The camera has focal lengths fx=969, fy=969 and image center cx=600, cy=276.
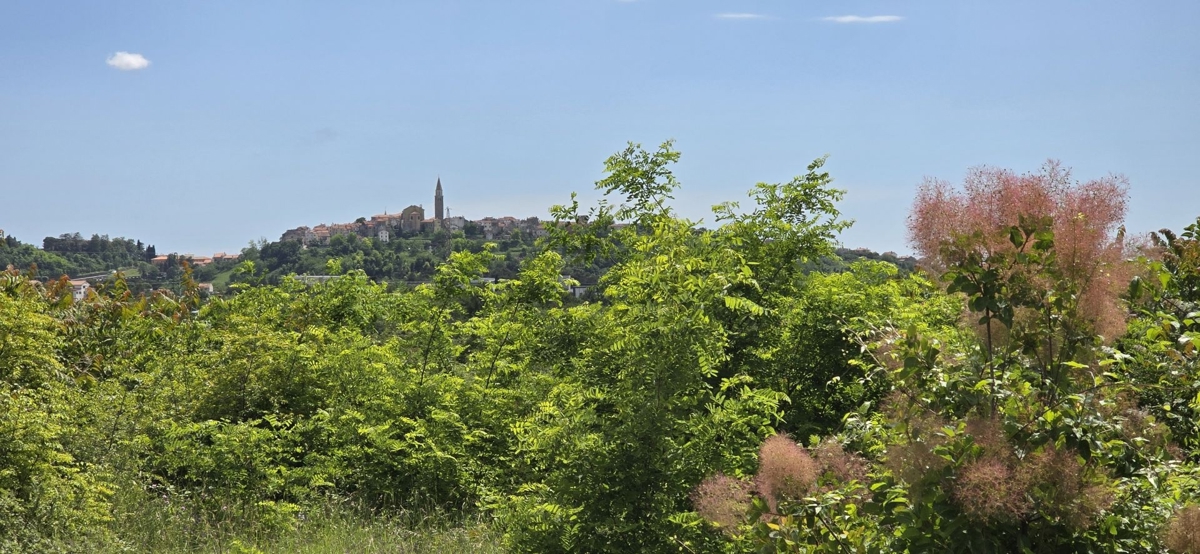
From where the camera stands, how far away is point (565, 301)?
33.8 ft

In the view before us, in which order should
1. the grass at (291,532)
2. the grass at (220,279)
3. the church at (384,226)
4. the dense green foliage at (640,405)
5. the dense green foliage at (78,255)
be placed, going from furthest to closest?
the church at (384,226), the grass at (220,279), the dense green foliage at (78,255), the grass at (291,532), the dense green foliage at (640,405)

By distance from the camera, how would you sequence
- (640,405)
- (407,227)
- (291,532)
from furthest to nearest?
(407,227)
(291,532)
(640,405)

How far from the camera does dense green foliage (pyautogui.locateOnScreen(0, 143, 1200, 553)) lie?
9.81 feet

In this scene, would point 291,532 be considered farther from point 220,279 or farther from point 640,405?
point 220,279

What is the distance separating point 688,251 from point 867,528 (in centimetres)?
344

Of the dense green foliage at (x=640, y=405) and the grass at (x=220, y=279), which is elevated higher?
the grass at (x=220, y=279)

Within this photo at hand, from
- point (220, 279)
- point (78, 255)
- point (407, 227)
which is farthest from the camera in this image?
point (407, 227)

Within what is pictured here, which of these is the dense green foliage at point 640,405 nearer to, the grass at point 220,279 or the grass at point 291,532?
the grass at point 291,532

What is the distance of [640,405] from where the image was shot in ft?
16.8

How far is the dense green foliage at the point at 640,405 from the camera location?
9.81 feet

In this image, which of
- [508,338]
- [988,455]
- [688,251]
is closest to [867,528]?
[988,455]

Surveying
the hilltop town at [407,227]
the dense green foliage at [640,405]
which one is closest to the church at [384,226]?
the hilltop town at [407,227]

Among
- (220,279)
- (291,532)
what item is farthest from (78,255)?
(291,532)

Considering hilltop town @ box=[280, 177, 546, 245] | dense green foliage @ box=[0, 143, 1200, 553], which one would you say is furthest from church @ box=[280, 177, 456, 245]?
dense green foliage @ box=[0, 143, 1200, 553]
